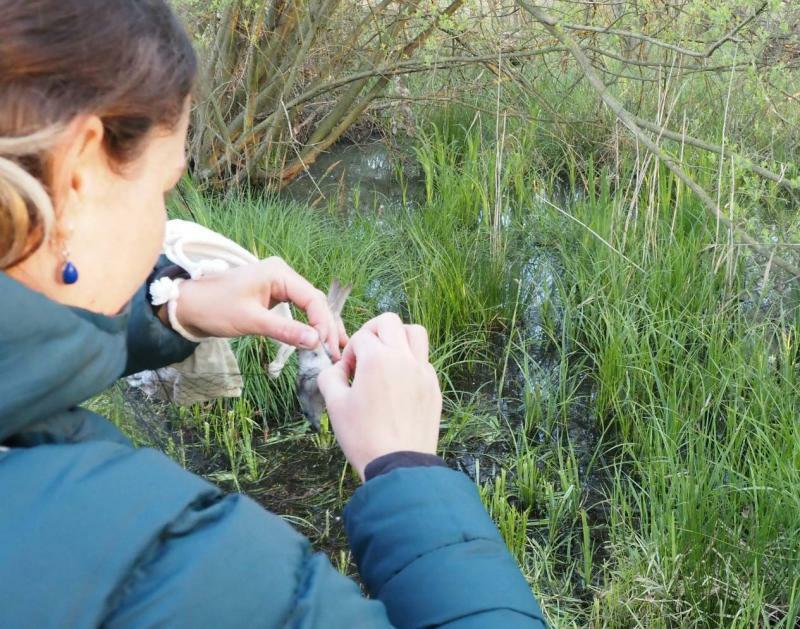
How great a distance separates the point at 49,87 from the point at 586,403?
7.69 feet

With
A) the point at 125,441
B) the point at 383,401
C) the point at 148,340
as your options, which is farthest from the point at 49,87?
the point at 148,340

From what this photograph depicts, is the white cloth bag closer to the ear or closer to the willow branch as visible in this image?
the ear

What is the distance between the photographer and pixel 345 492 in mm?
2398

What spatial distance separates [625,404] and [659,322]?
323 mm

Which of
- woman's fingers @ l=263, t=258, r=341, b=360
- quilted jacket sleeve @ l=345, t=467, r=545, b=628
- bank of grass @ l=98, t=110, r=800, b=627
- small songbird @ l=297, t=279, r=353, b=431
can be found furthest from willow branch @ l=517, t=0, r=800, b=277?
quilted jacket sleeve @ l=345, t=467, r=545, b=628

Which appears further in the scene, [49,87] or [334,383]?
[334,383]

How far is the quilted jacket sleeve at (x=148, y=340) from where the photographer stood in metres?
1.31

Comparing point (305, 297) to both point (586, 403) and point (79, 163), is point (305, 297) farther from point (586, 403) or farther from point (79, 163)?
point (586, 403)

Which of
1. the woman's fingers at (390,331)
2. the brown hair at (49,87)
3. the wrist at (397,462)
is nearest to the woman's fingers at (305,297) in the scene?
the woman's fingers at (390,331)

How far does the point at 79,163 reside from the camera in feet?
2.52

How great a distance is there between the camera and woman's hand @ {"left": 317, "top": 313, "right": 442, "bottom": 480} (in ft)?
3.20

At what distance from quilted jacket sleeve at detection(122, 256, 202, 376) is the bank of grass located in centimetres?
86

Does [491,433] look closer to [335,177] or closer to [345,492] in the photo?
[345,492]

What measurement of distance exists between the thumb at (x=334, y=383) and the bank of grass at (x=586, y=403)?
102 cm
